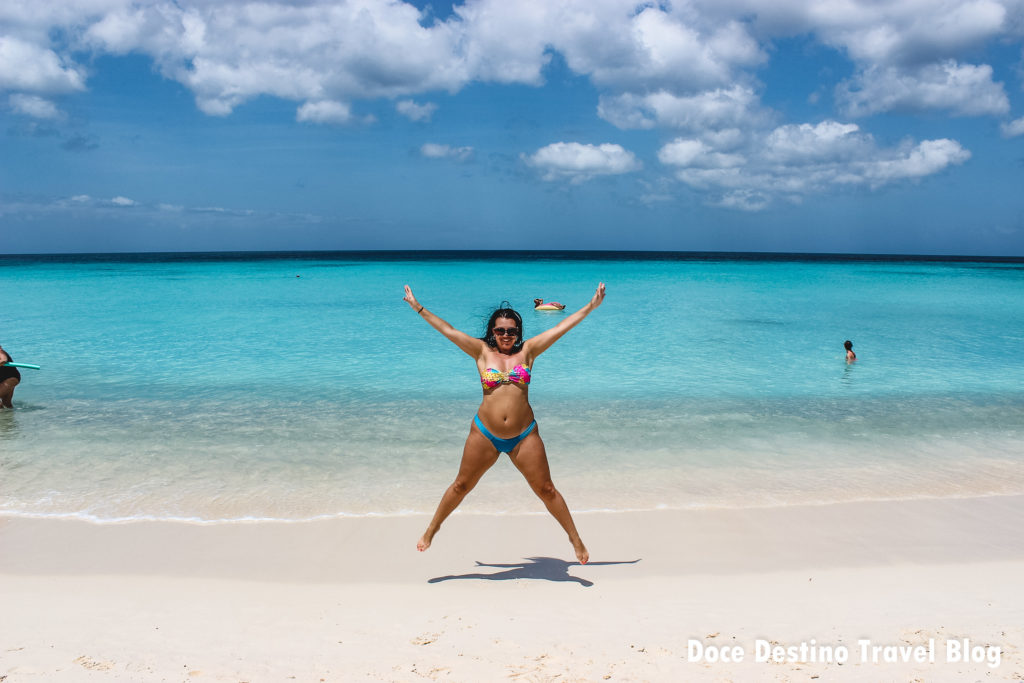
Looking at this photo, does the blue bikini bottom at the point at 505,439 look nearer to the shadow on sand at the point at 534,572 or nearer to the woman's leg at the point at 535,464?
the woman's leg at the point at 535,464

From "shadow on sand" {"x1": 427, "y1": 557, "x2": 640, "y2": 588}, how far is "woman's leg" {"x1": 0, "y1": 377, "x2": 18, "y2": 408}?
29.0ft

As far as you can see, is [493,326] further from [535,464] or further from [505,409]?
[535,464]

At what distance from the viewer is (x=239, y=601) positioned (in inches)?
185

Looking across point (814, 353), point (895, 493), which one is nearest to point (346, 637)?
point (895, 493)

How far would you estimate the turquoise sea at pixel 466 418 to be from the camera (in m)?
7.11

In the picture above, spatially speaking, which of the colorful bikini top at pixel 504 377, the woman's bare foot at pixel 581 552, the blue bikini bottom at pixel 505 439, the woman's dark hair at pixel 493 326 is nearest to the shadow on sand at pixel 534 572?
the woman's bare foot at pixel 581 552

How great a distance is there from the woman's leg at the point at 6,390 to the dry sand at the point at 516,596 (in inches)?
207

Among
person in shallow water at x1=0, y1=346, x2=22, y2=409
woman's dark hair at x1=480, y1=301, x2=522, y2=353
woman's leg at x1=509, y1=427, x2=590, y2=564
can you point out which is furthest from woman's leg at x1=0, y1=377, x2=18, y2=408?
woman's leg at x1=509, y1=427, x2=590, y2=564

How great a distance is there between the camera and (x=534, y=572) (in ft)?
17.1

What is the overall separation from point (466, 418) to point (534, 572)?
5209mm

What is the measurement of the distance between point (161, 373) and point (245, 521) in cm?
886

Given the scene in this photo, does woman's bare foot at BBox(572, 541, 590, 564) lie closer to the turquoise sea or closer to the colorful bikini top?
the colorful bikini top

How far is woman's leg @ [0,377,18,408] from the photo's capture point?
10.3 m

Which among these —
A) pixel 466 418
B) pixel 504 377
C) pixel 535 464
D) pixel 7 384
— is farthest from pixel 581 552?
pixel 7 384
